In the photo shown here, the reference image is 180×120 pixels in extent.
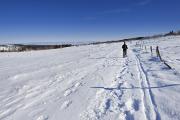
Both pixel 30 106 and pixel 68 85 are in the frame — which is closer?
pixel 30 106

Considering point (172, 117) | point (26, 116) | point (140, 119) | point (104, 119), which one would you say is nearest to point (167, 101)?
point (172, 117)

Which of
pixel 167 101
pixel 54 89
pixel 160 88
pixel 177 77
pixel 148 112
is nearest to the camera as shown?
pixel 148 112

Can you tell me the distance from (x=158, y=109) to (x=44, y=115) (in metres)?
3.20

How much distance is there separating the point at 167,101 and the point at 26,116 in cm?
426

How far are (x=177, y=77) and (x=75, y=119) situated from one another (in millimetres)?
6391

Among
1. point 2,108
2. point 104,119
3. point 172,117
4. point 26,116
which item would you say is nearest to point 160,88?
point 172,117

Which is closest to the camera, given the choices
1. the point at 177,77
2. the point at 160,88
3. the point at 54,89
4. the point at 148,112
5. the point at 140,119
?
the point at 140,119

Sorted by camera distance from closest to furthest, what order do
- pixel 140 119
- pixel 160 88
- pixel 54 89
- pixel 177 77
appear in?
pixel 140 119 → pixel 160 88 → pixel 54 89 → pixel 177 77

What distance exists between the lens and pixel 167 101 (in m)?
6.72

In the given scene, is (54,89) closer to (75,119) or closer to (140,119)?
(75,119)

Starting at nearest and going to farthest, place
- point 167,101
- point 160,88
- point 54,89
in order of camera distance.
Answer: point 167,101 → point 160,88 → point 54,89

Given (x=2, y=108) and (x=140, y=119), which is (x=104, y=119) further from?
(x=2, y=108)

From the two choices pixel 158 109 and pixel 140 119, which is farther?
pixel 158 109

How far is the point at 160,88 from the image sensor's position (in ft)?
27.5
